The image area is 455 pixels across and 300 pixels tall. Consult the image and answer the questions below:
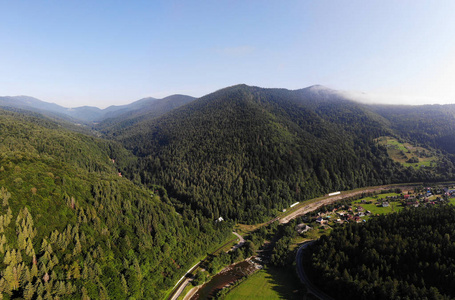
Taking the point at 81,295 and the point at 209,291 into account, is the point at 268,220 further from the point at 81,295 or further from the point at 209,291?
the point at 81,295

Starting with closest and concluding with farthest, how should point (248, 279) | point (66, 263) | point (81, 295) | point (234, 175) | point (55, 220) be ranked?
1. point (81, 295)
2. point (66, 263)
3. point (55, 220)
4. point (248, 279)
5. point (234, 175)

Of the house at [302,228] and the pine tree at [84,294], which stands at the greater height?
the pine tree at [84,294]

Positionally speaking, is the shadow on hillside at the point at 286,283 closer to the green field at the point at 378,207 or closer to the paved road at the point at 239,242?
the paved road at the point at 239,242

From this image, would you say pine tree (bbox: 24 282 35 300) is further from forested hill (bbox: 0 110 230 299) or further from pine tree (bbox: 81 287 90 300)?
pine tree (bbox: 81 287 90 300)

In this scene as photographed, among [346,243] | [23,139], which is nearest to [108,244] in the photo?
[346,243]

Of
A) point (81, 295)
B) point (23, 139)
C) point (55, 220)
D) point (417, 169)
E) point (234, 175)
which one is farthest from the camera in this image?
point (417, 169)

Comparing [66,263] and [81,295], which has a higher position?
[66,263]

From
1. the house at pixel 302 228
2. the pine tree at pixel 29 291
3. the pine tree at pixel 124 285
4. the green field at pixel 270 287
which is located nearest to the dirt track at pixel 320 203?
the house at pixel 302 228

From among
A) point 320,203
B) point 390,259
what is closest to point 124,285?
point 390,259
